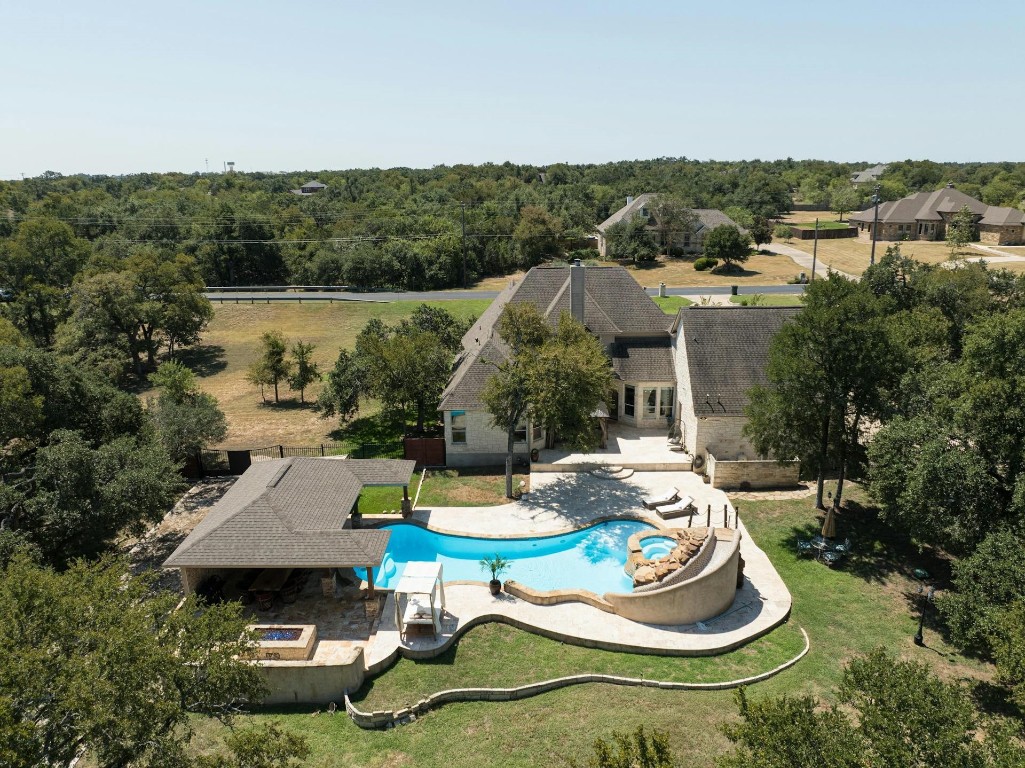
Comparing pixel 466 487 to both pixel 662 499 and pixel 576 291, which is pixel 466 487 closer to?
pixel 662 499

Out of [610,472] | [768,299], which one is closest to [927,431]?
[610,472]

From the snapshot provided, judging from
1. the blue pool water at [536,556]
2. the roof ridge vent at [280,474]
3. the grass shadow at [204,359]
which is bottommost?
the blue pool water at [536,556]

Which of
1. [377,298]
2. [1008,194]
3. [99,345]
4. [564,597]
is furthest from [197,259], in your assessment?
[1008,194]

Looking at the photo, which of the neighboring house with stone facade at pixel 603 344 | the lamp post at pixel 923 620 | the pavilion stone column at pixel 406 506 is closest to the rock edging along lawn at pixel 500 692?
the lamp post at pixel 923 620

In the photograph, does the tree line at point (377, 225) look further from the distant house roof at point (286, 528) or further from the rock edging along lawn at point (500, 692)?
the rock edging along lawn at point (500, 692)

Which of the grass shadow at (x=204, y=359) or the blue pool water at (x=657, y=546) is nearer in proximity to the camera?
the blue pool water at (x=657, y=546)

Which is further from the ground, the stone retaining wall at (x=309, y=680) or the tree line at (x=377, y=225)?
the tree line at (x=377, y=225)

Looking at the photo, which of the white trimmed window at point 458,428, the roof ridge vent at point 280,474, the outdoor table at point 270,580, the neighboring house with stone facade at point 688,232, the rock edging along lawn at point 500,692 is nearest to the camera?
the rock edging along lawn at point 500,692

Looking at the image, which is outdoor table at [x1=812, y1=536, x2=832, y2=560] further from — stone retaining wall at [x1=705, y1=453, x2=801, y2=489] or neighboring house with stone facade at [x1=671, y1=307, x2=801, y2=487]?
stone retaining wall at [x1=705, y1=453, x2=801, y2=489]

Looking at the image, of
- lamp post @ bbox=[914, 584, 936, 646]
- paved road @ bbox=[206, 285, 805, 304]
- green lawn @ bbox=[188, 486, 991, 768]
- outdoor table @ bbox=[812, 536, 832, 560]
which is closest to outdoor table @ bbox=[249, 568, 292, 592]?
green lawn @ bbox=[188, 486, 991, 768]
